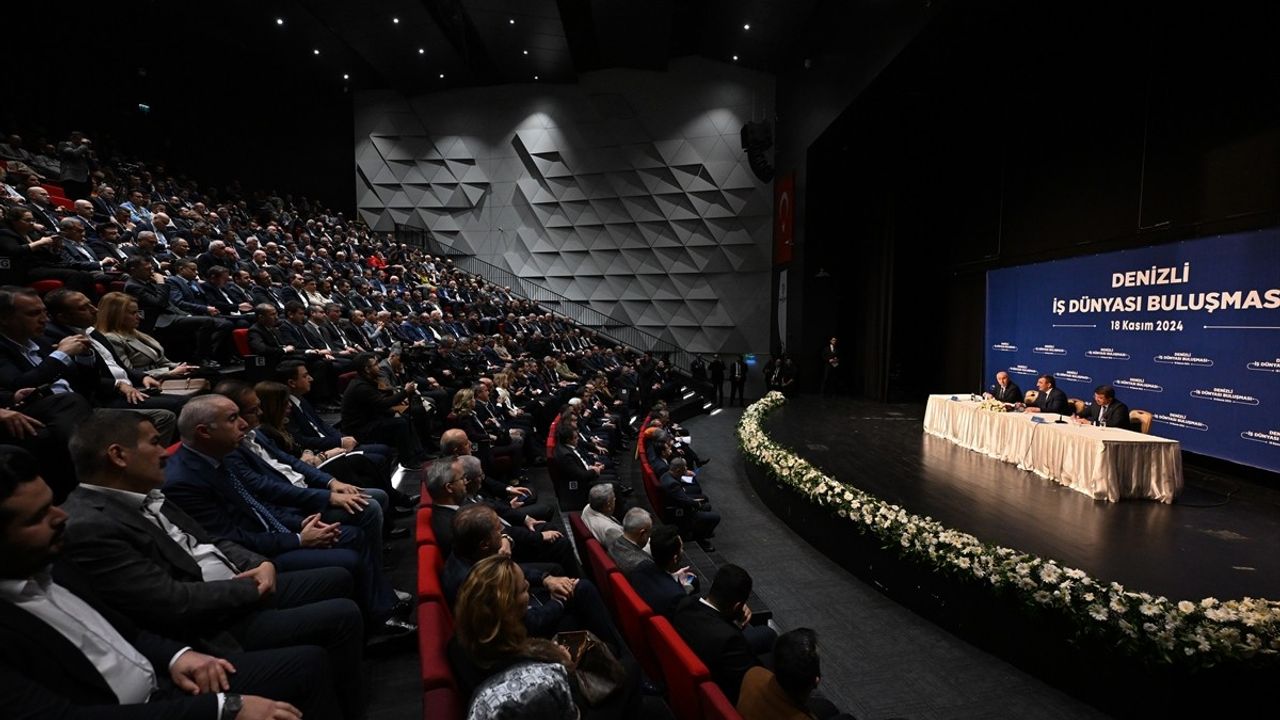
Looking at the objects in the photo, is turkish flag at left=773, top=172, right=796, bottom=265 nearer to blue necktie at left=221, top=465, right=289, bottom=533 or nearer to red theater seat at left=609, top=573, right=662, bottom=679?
red theater seat at left=609, top=573, right=662, bottom=679

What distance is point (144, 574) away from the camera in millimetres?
1554

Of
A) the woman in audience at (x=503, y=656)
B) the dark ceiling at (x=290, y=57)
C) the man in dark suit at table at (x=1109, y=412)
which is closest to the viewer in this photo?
the woman in audience at (x=503, y=656)

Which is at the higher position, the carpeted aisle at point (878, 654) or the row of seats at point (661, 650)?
the row of seats at point (661, 650)

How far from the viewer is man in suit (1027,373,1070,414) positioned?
682 cm

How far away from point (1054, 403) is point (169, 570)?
8.38 m

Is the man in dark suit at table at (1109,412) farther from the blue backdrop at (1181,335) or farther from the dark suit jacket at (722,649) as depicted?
the dark suit jacket at (722,649)

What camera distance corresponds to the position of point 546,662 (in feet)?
5.21

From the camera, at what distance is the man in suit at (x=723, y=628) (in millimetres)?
2129

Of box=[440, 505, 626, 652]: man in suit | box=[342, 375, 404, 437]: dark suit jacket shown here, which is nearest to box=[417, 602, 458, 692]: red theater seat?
box=[440, 505, 626, 652]: man in suit

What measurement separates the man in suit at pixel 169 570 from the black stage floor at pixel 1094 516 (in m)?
4.20

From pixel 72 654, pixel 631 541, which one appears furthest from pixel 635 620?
pixel 72 654

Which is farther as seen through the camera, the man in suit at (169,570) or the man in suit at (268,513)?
the man in suit at (268,513)

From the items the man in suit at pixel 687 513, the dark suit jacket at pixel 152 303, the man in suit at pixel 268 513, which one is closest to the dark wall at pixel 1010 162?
the man in suit at pixel 687 513

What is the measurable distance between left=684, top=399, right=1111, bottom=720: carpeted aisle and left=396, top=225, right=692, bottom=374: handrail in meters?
11.9
